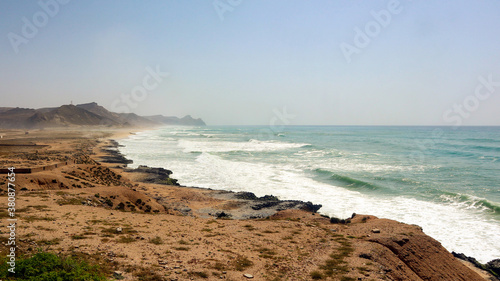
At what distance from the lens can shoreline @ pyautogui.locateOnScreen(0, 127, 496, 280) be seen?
25.9 ft

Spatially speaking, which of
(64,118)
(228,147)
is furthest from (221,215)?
(64,118)

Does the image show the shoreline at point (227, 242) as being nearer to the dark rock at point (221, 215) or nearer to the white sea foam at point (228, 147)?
the dark rock at point (221, 215)

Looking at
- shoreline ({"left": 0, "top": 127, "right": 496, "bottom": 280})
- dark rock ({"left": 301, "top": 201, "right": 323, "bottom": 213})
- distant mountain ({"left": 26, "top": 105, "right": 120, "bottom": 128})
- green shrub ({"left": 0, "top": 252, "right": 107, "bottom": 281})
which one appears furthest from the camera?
distant mountain ({"left": 26, "top": 105, "right": 120, "bottom": 128})

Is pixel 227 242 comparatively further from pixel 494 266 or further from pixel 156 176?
pixel 156 176

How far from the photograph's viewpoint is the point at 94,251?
25.8 feet

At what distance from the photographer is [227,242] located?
1014 cm

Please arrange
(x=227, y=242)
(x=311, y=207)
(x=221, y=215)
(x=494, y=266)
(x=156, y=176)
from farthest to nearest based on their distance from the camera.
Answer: (x=156, y=176), (x=311, y=207), (x=221, y=215), (x=494, y=266), (x=227, y=242)

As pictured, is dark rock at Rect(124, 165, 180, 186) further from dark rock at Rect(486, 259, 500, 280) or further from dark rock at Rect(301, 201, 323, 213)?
dark rock at Rect(486, 259, 500, 280)

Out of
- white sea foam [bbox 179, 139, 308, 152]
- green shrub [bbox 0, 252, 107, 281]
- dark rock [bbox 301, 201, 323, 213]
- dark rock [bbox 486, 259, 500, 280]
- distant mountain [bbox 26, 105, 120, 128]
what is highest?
distant mountain [bbox 26, 105, 120, 128]

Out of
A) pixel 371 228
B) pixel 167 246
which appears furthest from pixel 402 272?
pixel 167 246

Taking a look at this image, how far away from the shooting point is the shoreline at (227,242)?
789 cm

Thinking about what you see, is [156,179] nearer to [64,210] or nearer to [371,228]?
[64,210]

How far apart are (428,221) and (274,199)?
31.4 ft

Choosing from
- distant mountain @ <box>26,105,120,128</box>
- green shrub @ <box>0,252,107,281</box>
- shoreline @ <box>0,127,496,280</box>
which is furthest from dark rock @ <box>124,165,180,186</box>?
distant mountain @ <box>26,105,120,128</box>
